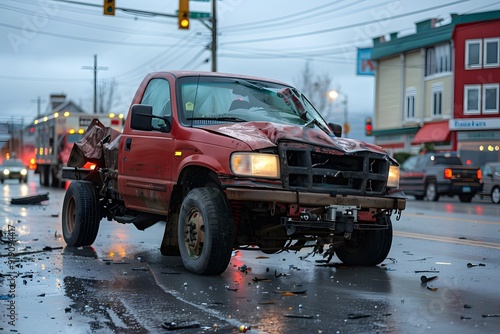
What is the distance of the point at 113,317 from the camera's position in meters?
6.18

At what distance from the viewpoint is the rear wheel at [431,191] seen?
97.1ft

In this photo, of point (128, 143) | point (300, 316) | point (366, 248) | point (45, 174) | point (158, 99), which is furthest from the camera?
point (45, 174)

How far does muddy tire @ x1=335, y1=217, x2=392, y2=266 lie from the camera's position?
8.94 metres

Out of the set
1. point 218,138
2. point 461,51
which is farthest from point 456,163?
point 218,138

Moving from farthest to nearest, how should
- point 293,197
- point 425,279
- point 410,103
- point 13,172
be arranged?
1. point 410,103
2. point 13,172
3. point 425,279
4. point 293,197

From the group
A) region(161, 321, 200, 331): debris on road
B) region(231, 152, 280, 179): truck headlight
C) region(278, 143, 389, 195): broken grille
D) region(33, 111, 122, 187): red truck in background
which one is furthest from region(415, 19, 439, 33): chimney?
region(161, 321, 200, 331): debris on road

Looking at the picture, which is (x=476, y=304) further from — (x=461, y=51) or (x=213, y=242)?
(x=461, y=51)

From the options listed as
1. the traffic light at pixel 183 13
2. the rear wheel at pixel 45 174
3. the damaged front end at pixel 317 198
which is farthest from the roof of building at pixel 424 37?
the damaged front end at pixel 317 198

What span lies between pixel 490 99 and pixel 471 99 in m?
1.06

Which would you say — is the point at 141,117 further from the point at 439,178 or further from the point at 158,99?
the point at 439,178

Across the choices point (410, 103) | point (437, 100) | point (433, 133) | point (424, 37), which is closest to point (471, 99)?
point (437, 100)

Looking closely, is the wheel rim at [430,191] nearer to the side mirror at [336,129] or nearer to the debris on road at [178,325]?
the side mirror at [336,129]

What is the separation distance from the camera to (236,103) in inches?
358

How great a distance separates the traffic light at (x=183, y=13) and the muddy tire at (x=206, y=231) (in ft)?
56.0
